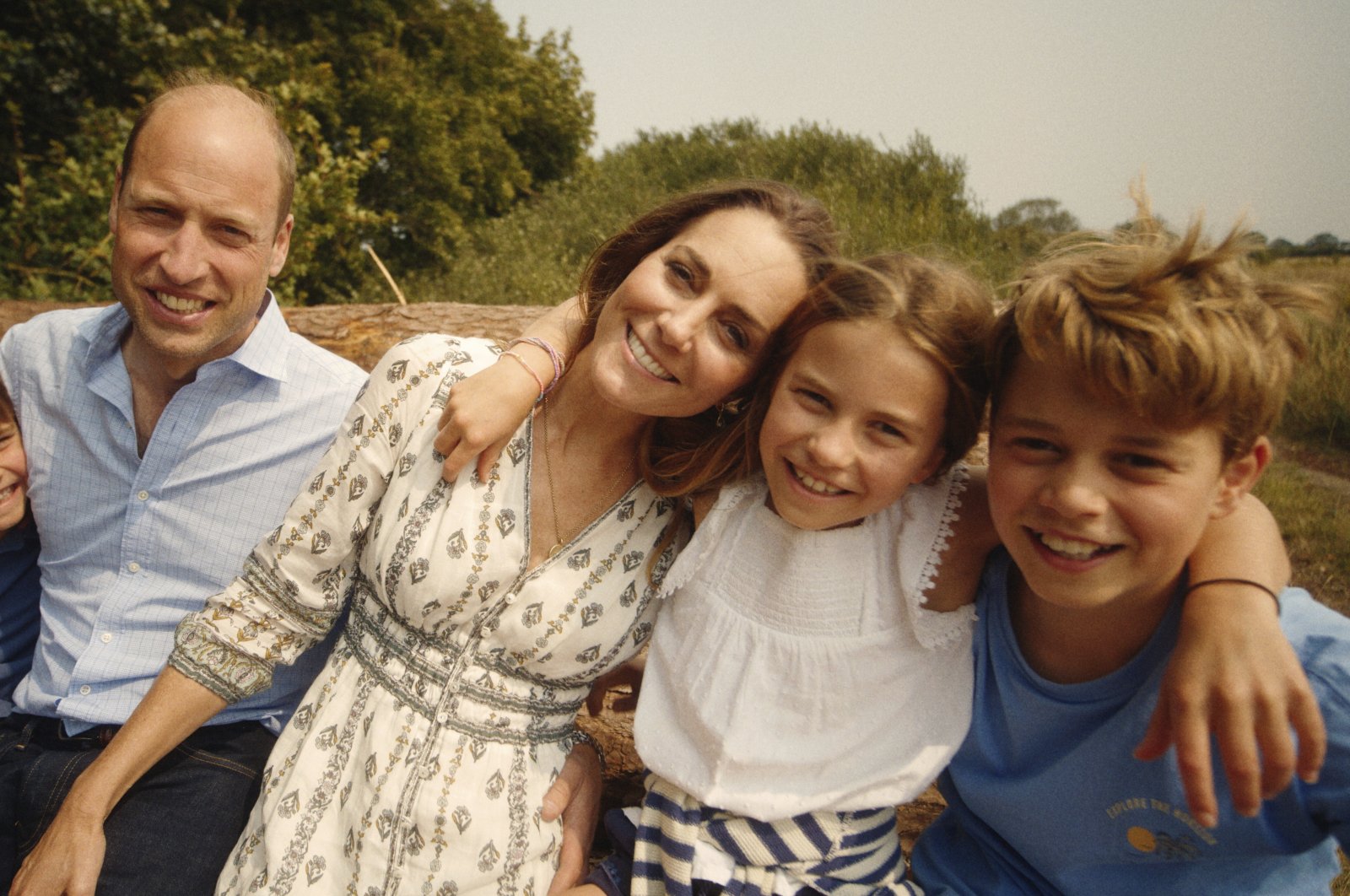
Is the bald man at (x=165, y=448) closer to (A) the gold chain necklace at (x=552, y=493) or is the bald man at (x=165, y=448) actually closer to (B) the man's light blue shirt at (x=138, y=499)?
(B) the man's light blue shirt at (x=138, y=499)

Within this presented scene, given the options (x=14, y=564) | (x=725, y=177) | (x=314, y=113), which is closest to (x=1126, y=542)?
(x=14, y=564)

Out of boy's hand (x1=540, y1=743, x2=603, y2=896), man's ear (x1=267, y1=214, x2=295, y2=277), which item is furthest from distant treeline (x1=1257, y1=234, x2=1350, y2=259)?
man's ear (x1=267, y1=214, x2=295, y2=277)

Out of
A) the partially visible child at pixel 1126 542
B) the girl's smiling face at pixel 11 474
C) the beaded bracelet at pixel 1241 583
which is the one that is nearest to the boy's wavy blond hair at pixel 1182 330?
the partially visible child at pixel 1126 542

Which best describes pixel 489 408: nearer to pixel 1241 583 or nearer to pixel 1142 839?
pixel 1241 583

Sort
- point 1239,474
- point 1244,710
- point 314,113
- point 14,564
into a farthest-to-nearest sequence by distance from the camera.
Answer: point 314,113 < point 14,564 < point 1239,474 < point 1244,710

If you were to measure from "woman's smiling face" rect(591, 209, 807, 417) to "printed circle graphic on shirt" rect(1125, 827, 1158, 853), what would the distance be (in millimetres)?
1106

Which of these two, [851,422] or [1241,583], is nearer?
[1241,583]

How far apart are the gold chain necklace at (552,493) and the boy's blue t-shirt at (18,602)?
5.16 feet

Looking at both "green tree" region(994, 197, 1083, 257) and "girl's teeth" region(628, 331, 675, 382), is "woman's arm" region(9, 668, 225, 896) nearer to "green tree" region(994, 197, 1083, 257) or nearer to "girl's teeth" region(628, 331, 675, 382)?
"girl's teeth" region(628, 331, 675, 382)

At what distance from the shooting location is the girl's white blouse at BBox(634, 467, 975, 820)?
1688 mm

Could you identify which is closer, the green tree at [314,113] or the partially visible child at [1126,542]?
the partially visible child at [1126,542]

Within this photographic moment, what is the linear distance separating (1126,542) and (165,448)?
2213mm

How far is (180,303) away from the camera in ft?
7.23

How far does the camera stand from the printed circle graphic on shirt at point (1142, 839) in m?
1.53
